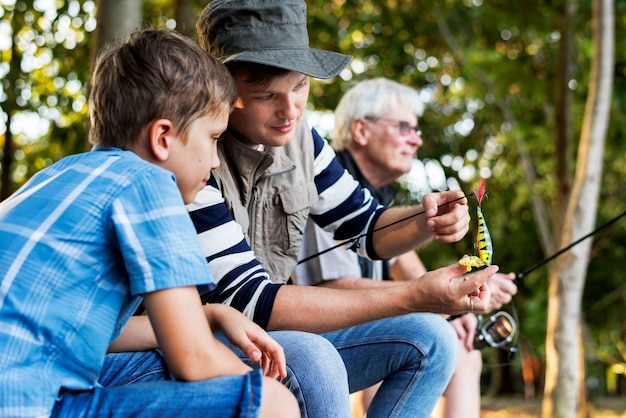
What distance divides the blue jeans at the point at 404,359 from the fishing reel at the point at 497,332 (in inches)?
Answer: 29.4

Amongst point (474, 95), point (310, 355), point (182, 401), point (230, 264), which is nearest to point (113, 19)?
point (230, 264)

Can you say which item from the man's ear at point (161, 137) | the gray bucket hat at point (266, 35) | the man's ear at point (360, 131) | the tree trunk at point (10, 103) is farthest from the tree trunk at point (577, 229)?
the man's ear at point (161, 137)

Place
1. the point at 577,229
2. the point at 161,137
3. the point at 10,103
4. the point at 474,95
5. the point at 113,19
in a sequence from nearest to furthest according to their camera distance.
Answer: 1. the point at 161,137
2. the point at 113,19
3. the point at 577,229
4. the point at 10,103
5. the point at 474,95

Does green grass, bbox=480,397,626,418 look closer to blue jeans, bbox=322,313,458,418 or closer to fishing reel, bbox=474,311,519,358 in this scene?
fishing reel, bbox=474,311,519,358

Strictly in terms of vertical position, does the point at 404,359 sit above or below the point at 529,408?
above

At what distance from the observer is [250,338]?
1.93m

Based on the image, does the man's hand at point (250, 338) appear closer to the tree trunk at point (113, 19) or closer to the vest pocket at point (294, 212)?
the vest pocket at point (294, 212)

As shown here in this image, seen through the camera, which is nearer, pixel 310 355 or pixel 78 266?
pixel 78 266

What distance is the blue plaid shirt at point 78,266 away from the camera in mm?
1575

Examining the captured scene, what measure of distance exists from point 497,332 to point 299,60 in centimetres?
145

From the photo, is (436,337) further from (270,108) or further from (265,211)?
(270,108)

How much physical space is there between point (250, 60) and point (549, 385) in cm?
364

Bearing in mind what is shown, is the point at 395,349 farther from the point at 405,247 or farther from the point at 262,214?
the point at 262,214

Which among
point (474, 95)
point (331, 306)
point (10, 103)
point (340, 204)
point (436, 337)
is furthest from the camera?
point (474, 95)
